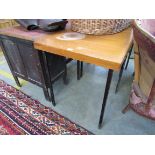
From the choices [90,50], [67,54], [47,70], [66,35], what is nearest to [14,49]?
[47,70]

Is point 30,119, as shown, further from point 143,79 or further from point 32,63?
point 143,79

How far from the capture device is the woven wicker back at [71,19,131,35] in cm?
96

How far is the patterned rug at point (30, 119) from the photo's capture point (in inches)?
46.4

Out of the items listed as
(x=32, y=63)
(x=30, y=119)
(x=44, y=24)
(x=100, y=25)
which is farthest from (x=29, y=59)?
(x=100, y=25)

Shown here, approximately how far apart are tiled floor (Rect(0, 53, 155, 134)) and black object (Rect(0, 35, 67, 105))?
185 millimetres

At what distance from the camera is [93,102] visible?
4.71ft

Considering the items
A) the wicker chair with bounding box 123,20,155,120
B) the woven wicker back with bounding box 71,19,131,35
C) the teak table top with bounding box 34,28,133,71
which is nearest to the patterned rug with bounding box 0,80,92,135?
the wicker chair with bounding box 123,20,155,120

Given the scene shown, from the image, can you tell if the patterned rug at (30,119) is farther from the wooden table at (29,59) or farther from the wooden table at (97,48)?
the wooden table at (97,48)

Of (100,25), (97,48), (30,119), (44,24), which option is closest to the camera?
(97,48)

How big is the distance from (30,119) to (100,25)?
40.7 inches

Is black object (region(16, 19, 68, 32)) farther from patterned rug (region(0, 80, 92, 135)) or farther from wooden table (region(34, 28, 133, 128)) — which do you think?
patterned rug (region(0, 80, 92, 135))
